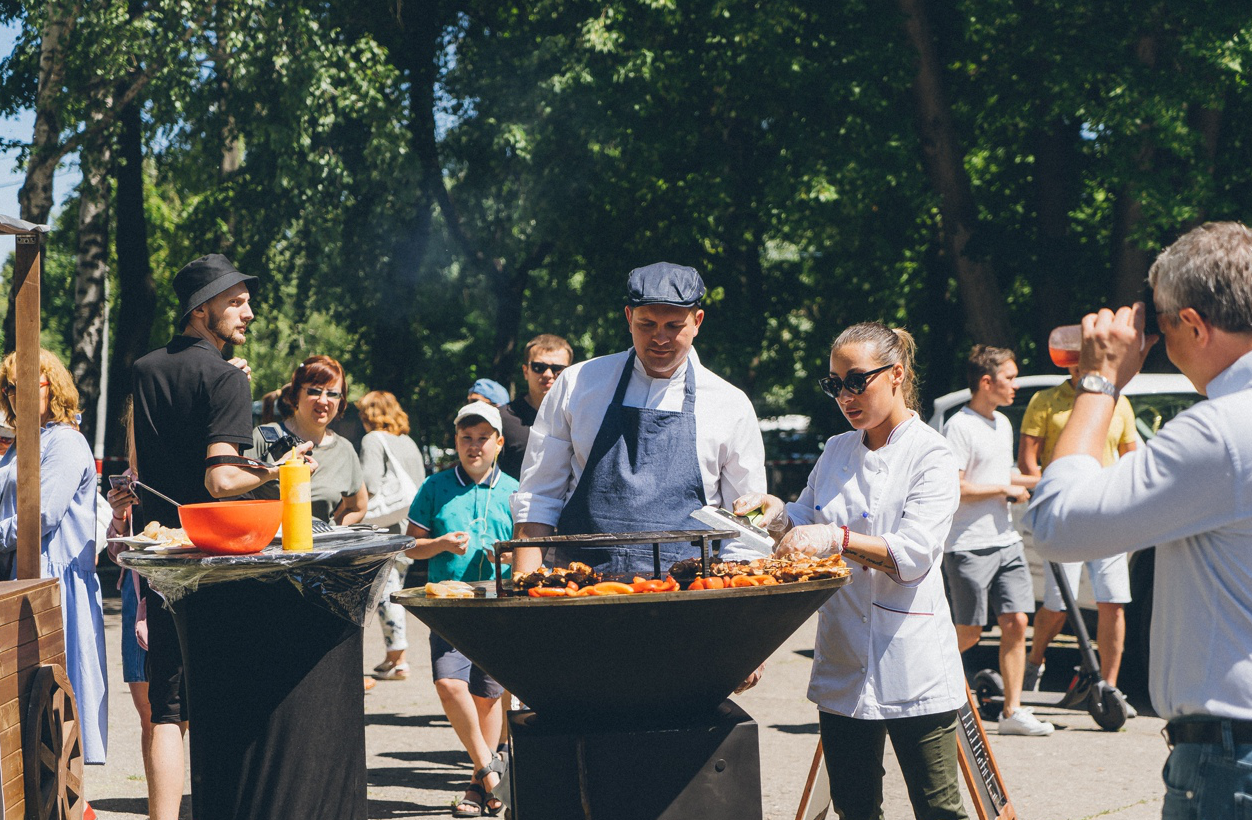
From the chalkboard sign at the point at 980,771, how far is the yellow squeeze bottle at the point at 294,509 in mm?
2132

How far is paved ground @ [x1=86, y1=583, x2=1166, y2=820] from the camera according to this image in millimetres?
5238

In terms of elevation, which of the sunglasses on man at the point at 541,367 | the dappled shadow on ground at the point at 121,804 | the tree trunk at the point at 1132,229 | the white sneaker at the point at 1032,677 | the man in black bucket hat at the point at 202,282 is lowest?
the dappled shadow on ground at the point at 121,804

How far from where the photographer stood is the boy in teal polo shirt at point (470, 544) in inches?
205

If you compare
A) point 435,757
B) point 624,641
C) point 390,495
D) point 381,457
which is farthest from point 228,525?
point 381,457

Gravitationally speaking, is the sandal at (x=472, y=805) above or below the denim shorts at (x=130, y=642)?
below

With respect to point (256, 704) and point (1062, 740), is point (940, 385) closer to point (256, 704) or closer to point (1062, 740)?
point (1062, 740)

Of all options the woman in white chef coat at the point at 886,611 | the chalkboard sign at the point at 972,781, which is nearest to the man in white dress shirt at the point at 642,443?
the woman in white chef coat at the point at 886,611

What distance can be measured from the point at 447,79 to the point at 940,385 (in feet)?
29.8

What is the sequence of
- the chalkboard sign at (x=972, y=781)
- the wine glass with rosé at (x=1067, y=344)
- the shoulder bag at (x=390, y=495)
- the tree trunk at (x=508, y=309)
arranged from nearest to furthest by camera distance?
the wine glass with rosé at (x=1067, y=344) < the chalkboard sign at (x=972, y=781) < the shoulder bag at (x=390, y=495) < the tree trunk at (x=508, y=309)

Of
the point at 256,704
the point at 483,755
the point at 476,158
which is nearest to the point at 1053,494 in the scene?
the point at 256,704

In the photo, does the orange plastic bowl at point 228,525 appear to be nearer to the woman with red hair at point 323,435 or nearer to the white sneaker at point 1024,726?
the woman with red hair at point 323,435

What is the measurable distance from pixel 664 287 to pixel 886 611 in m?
1.09

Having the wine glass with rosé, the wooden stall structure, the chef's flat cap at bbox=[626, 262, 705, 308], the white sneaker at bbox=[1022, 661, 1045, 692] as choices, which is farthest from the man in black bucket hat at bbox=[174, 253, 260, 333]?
the white sneaker at bbox=[1022, 661, 1045, 692]

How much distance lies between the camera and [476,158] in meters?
17.9
